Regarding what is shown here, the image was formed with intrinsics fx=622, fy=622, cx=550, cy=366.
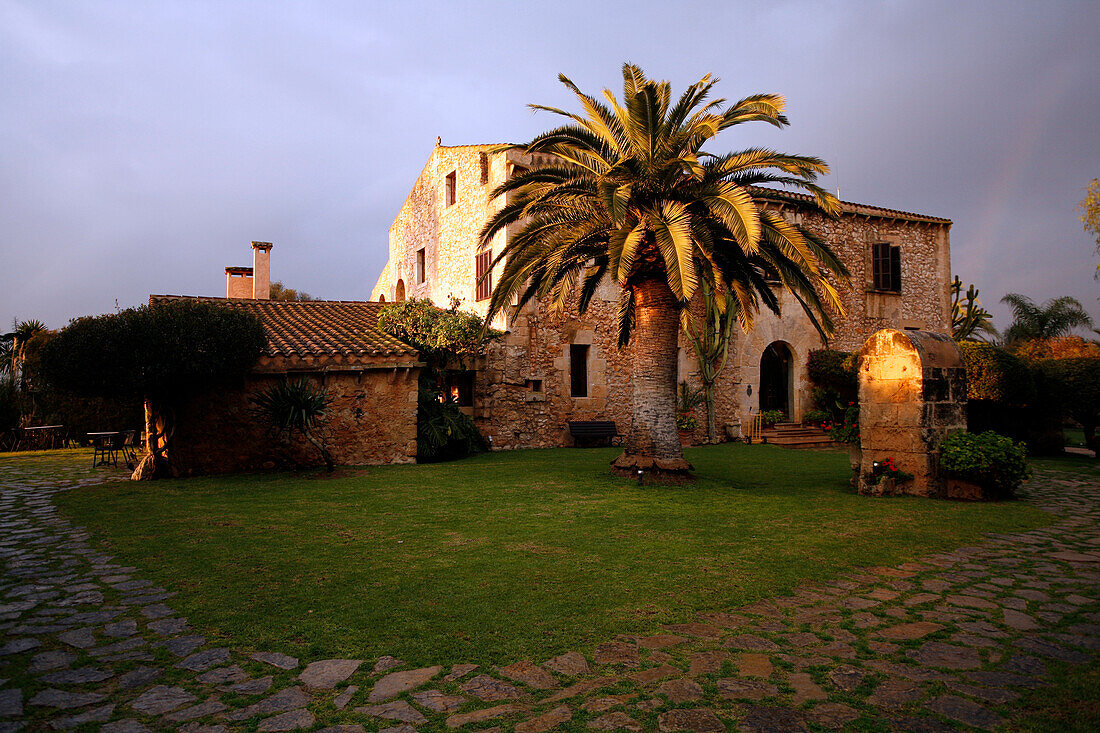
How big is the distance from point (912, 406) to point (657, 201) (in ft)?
16.9

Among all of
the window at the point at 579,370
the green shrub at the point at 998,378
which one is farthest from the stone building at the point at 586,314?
the green shrub at the point at 998,378

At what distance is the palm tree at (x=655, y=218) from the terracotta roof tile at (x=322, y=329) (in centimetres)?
430

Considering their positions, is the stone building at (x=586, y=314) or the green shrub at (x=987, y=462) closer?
the green shrub at (x=987, y=462)

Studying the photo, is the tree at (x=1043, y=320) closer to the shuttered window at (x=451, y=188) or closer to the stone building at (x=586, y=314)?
the stone building at (x=586, y=314)

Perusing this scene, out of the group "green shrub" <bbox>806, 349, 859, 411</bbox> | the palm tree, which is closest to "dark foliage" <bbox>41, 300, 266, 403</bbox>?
the palm tree

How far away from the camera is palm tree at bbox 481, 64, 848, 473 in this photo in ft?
31.8

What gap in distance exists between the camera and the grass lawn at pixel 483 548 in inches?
170

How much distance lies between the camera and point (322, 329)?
15.6 meters

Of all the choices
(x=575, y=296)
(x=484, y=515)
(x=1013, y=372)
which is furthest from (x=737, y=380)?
(x=484, y=515)

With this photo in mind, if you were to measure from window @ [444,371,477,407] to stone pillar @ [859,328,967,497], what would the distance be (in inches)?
405

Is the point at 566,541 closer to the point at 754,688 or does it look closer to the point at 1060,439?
the point at 754,688

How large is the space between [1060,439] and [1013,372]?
305 cm

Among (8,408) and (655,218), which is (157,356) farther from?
(8,408)

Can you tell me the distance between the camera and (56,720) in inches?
120
